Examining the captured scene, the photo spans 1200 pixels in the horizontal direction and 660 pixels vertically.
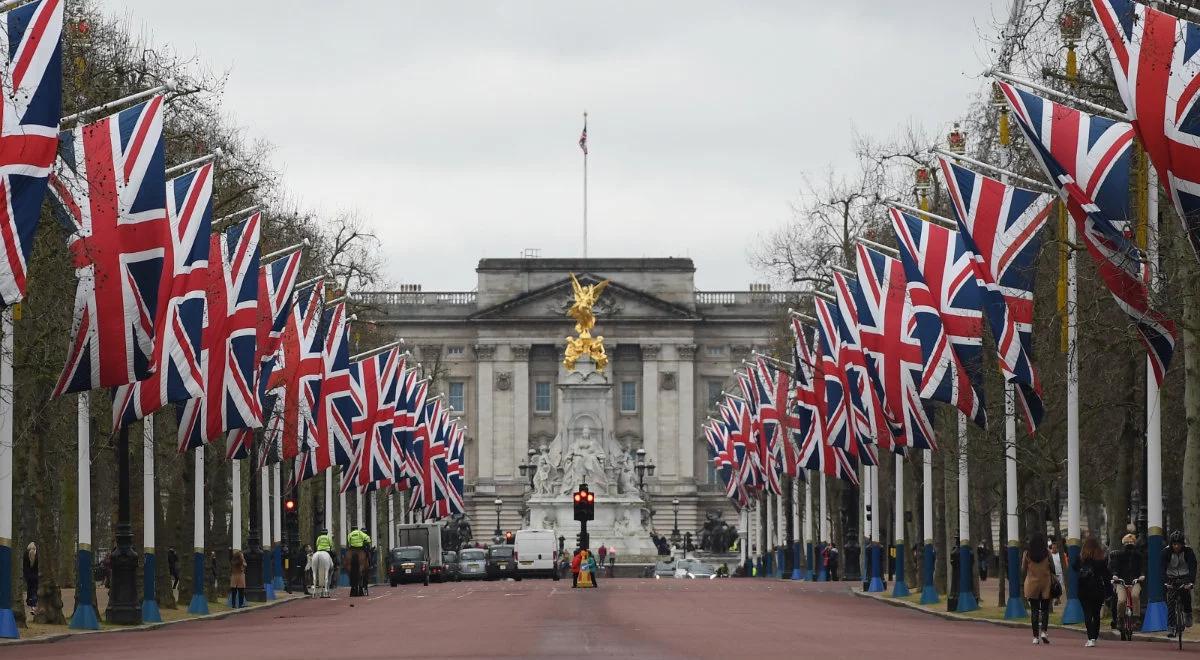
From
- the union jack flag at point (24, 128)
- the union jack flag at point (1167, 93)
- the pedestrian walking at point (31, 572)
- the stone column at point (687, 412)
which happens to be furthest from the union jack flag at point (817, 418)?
the stone column at point (687, 412)

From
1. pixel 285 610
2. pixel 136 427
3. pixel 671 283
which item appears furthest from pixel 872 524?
pixel 671 283

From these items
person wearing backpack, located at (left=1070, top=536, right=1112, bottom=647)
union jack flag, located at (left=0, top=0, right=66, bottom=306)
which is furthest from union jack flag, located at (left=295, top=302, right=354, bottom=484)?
union jack flag, located at (left=0, top=0, right=66, bottom=306)

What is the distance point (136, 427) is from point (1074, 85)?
22.7m

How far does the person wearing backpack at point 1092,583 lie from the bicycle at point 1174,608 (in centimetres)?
97

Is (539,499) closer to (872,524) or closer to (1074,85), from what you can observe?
(872,524)

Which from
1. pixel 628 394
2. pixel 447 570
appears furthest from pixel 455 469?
pixel 628 394

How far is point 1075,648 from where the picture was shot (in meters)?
32.3

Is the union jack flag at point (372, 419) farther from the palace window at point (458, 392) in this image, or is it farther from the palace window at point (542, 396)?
the palace window at point (542, 396)

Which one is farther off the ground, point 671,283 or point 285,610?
point 671,283

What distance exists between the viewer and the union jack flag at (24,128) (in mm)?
29500

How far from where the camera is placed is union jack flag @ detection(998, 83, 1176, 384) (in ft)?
103

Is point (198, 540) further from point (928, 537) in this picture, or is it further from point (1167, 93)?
point (1167, 93)

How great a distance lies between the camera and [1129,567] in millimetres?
37531

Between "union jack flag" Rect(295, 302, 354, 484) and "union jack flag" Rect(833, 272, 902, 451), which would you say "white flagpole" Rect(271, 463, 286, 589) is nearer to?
"union jack flag" Rect(295, 302, 354, 484)
